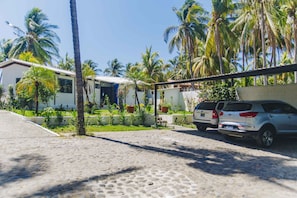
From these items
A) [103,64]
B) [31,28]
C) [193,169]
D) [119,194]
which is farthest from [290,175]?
[103,64]

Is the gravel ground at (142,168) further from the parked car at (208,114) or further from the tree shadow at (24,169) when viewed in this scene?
the parked car at (208,114)

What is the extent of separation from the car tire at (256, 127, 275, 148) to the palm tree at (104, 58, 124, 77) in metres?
57.7

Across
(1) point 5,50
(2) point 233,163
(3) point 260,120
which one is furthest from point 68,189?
(1) point 5,50

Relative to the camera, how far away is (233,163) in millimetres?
6980

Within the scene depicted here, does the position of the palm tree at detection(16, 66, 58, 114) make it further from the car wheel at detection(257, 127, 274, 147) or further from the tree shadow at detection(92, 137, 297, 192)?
the car wheel at detection(257, 127, 274, 147)

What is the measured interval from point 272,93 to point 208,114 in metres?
4.62

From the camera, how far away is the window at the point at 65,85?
22141 mm

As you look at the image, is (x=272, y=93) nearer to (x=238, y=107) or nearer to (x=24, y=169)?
(x=238, y=107)

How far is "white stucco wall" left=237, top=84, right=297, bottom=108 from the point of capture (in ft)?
43.4

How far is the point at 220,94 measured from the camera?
753 inches

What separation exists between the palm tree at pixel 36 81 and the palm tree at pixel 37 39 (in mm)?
14649

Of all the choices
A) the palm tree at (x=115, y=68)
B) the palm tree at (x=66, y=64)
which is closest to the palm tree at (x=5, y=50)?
the palm tree at (x=66, y=64)

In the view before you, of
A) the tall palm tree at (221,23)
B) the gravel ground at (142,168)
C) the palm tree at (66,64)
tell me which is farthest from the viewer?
the palm tree at (66,64)

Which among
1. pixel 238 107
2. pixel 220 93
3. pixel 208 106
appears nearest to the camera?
pixel 238 107
